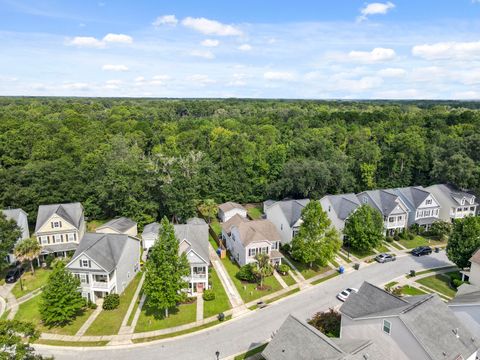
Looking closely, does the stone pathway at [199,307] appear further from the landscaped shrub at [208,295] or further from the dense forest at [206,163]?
the dense forest at [206,163]

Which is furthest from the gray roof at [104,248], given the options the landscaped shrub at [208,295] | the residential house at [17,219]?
the residential house at [17,219]

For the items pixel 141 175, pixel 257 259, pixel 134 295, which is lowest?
pixel 134 295

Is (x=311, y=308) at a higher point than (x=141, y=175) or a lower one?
lower

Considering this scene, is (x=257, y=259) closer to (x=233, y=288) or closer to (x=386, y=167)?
(x=233, y=288)

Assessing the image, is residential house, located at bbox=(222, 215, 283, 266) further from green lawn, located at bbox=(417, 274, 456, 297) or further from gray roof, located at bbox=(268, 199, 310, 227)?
green lawn, located at bbox=(417, 274, 456, 297)

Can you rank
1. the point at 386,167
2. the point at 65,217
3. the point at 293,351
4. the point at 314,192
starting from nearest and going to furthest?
the point at 293,351
the point at 65,217
the point at 314,192
the point at 386,167

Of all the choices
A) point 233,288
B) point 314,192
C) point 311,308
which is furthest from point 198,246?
point 314,192

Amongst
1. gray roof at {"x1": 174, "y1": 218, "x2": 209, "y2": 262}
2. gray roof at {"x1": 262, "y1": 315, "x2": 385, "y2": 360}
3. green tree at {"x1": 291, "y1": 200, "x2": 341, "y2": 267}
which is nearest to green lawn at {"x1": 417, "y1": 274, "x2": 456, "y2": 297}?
green tree at {"x1": 291, "y1": 200, "x2": 341, "y2": 267}

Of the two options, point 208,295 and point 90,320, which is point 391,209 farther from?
point 90,320
